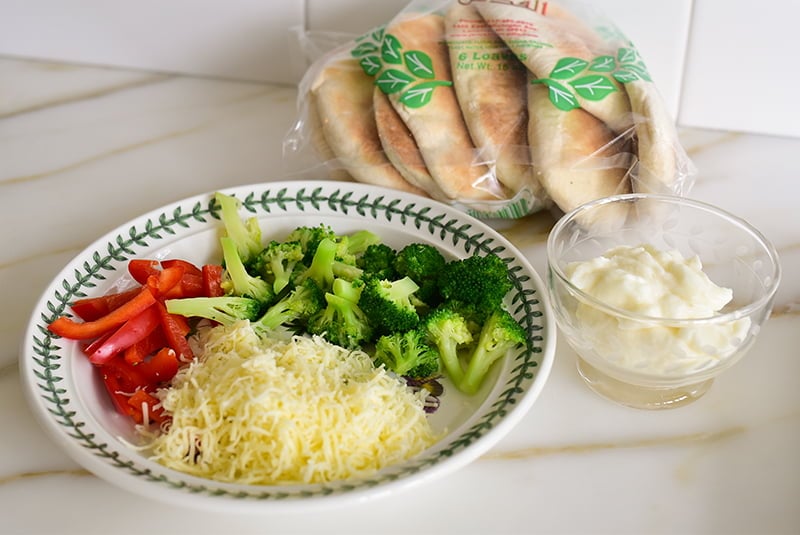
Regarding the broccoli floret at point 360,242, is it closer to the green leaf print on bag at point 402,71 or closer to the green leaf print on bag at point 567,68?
the green leaf print on bag at point 402,71

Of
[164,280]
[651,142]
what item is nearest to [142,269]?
[164,280]

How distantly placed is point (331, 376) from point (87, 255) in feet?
1.63

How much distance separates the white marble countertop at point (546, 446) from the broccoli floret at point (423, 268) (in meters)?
0.23

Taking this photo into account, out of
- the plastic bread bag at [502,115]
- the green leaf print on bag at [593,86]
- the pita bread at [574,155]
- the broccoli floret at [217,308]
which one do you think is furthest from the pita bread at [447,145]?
the broccoli floret at [217,308]

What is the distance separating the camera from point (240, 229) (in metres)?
1.49

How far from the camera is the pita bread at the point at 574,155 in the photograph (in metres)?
1.49

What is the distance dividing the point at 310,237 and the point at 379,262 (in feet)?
0.43

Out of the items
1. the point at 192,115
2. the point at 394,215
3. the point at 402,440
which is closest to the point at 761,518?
the point at 402,440

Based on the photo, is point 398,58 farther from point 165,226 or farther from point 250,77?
point 250,77

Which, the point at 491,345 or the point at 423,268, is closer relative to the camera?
the point at 491,345

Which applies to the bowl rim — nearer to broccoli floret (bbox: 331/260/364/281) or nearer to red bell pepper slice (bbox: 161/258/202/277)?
broccoli floret (bbox: 331/260/364/281)

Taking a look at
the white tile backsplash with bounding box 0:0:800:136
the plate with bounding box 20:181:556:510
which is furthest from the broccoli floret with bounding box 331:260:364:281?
the white tile backsplash with bounding box 0:0:800:136

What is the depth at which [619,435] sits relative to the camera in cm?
119

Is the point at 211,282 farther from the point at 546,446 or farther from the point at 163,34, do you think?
the point at 163,34
